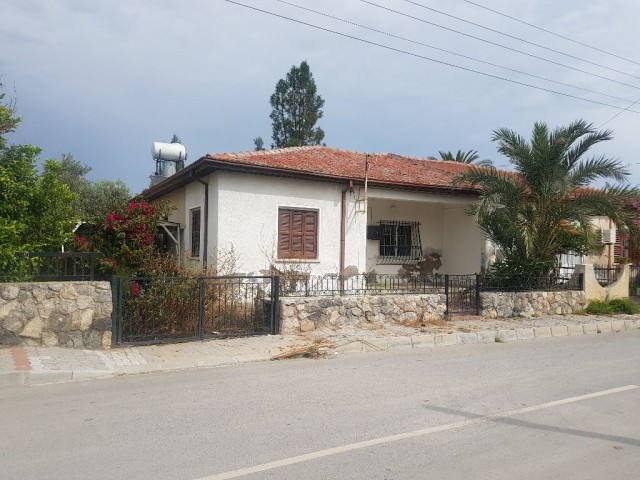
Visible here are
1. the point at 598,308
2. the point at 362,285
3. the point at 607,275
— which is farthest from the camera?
the point at 607,275

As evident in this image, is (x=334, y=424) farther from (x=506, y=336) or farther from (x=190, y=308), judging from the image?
(x=506, y=336)

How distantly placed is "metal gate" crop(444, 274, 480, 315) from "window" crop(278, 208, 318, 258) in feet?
12.0

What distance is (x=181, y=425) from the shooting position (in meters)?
5.43

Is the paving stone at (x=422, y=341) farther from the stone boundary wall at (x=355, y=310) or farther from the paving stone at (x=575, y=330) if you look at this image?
the paving stone at (x=575, y=330)

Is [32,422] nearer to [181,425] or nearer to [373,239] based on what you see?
[181,425]

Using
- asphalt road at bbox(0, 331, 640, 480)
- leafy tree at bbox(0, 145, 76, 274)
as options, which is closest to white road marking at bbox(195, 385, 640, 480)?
asphalt road at bbox(0, 331, 640, 480)

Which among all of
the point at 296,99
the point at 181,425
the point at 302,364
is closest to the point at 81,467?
the point at 181,425

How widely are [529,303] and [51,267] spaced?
11145mm

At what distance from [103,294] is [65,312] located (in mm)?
623

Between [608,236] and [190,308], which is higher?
[608,236]

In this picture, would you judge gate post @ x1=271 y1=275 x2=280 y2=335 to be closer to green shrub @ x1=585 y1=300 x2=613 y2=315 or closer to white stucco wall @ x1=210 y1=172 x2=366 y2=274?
white stucco wall @ x1=210 y1=172 x2=366 y2=274

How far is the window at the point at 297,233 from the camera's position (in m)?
14.3

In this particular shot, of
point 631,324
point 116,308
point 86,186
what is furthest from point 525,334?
point 86,186

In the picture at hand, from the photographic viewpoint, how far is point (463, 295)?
1337 centimetres
